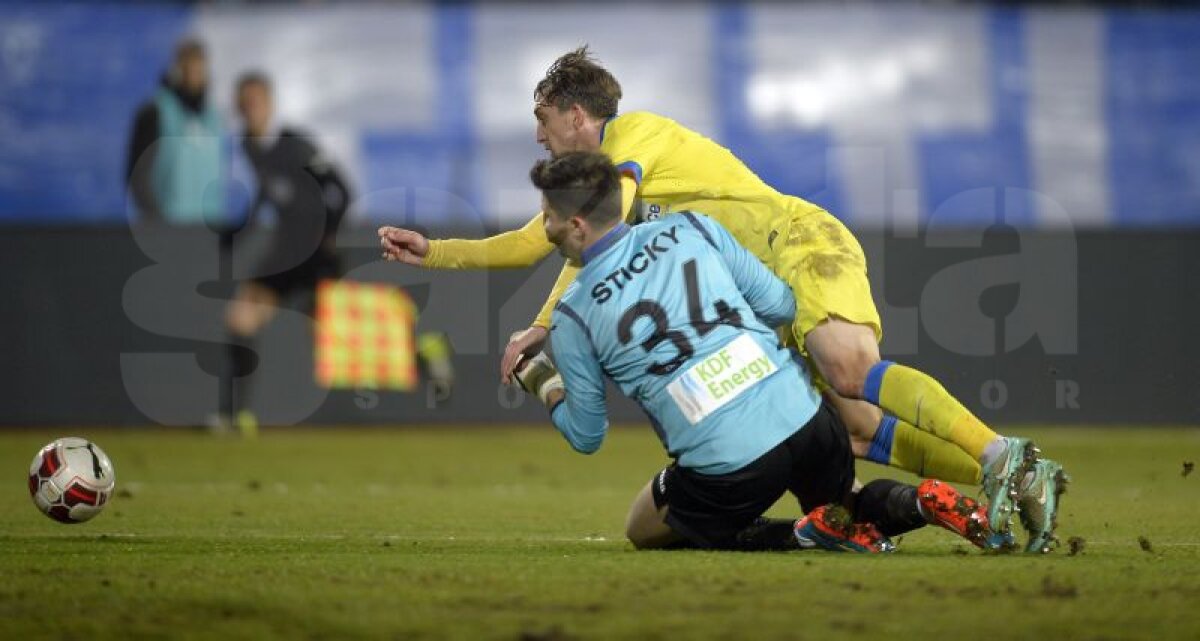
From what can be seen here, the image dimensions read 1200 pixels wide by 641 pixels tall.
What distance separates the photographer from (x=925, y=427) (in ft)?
18.7

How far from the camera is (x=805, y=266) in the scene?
606 centimetres

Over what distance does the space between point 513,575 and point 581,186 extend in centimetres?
131

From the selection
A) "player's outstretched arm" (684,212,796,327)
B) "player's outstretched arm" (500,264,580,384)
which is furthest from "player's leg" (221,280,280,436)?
"player's outstretched arm" (684,212,796,327)

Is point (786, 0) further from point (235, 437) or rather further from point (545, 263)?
point (235, 437)

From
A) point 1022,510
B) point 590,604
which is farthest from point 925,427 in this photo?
point 590,604

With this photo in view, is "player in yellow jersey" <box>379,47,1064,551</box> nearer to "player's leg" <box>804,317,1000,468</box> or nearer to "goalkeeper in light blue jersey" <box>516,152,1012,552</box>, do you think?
"player's leg" <box>804,317,1000,468</box>

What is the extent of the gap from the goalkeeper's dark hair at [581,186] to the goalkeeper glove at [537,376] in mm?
683

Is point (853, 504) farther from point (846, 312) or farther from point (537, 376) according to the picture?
point (537, 376)

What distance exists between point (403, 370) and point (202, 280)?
6.35 ft

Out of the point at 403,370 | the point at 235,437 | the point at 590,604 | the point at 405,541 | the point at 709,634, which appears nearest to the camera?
the point at 709,634

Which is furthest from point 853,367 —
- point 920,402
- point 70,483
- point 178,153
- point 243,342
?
point 178,153

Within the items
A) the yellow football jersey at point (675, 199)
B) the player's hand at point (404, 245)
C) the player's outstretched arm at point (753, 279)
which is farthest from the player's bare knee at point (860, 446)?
the player's hand at point (404, 245)

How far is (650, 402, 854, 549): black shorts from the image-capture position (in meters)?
5.50

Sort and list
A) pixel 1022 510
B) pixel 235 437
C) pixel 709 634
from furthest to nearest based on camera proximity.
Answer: pixel 235 437
pixel 1022 510
pixel 709 634
